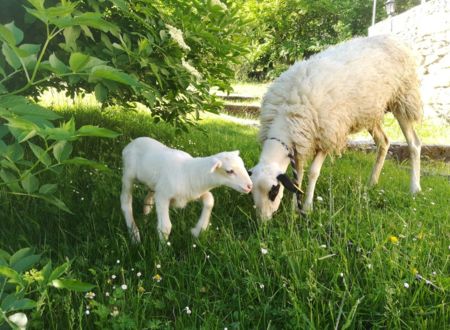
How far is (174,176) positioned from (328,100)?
1.90m

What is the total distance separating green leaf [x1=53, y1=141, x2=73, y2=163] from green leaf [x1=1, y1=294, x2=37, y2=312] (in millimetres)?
409

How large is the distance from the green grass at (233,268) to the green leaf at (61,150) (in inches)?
24.6

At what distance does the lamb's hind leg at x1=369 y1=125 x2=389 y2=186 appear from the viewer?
4.60 meters

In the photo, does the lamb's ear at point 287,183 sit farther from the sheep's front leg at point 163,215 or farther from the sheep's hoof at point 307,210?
the sheep's front leg at point 163,215

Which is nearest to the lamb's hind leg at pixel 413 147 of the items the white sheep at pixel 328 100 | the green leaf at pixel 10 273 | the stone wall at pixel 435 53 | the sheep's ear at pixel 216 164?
the white sheep at pixel 328 100

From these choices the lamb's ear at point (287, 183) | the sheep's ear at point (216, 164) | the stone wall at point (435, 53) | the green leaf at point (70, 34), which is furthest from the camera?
the stone wall at point (435, 53)

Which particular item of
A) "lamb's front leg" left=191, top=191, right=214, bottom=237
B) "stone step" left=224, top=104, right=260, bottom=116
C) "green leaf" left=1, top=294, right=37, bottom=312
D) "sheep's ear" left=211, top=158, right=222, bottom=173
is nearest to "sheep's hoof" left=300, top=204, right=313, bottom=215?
"lamb's front leg" left=191, top=191, right=214, bottom=237

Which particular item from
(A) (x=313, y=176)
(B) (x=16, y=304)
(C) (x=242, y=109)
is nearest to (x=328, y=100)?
(A) (x=313, y=176)

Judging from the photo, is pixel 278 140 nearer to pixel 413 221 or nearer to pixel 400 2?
pixel 413 221

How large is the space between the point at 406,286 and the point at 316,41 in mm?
24150

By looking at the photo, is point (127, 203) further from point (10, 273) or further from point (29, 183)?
point (10, 273)

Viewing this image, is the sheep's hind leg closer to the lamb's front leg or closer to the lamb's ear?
the lamb's front leg

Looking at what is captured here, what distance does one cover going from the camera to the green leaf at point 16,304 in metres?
→ 1.05

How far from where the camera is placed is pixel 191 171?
2.33 m
